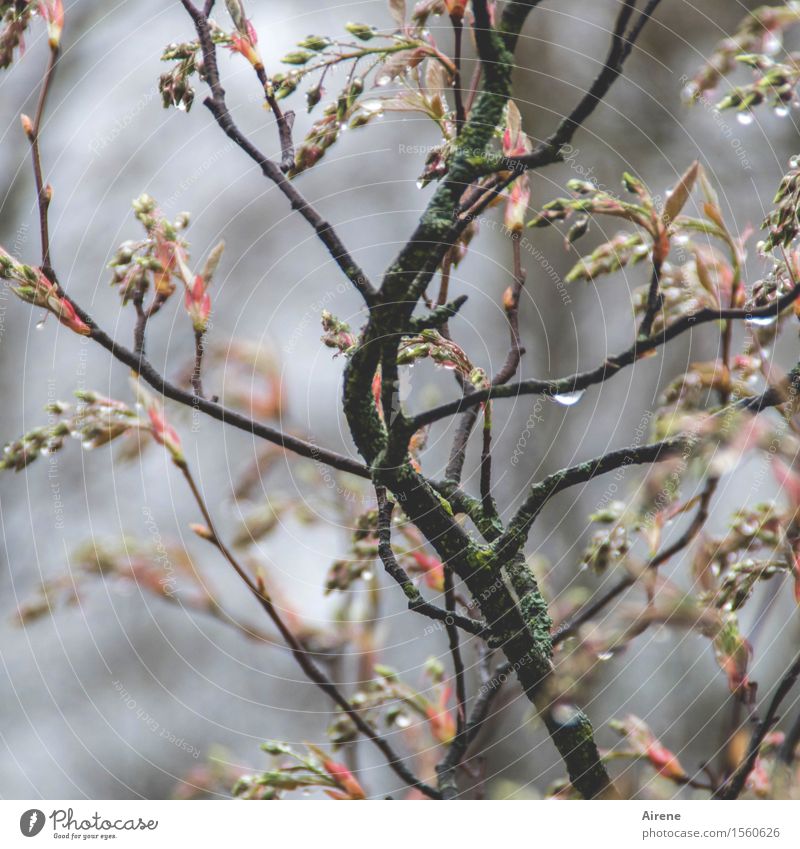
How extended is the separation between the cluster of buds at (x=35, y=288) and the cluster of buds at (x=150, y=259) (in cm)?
3

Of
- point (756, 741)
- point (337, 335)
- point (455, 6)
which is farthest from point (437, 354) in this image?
point (756, 741)

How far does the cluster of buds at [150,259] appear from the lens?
382mm

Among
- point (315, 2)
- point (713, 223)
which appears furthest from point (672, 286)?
point (315, 2)

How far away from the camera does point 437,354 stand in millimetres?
369

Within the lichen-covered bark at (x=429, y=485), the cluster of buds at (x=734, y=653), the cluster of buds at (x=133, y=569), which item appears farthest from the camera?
the cluster of buds at (x=133, y=569)

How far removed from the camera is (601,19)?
74 cm

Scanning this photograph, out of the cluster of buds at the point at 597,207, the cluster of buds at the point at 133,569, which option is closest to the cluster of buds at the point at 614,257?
the cluster of buds at the point at 597,207

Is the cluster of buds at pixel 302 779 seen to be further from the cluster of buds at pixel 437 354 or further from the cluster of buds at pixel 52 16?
the cluster of buds at pixel 52 16

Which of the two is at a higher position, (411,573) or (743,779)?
(411,573)

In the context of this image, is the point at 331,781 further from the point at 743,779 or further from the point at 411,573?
the point at 743,779

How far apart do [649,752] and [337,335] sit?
0.30 metres

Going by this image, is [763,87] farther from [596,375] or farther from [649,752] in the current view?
[649,752]

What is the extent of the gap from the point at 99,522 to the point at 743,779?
565 mm
